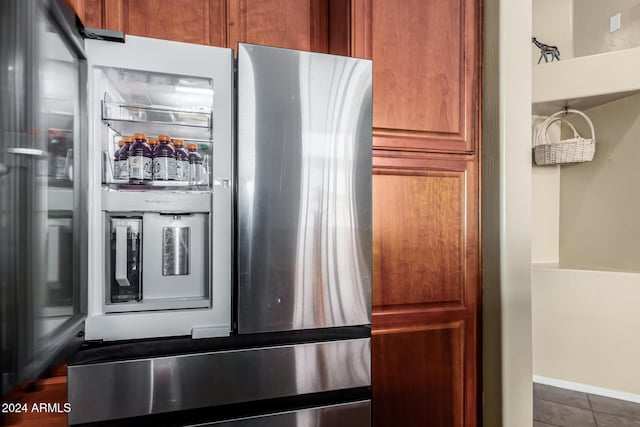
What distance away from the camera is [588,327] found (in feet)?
7.52

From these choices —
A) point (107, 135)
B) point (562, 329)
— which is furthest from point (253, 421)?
point (562, 329)

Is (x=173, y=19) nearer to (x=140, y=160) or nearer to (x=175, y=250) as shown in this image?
(x=140, y=160)

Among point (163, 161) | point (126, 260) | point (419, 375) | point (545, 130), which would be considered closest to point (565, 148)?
point (545, 130)

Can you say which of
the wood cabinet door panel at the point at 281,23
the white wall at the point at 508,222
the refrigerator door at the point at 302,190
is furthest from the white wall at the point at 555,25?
the refrigerator door at the point at 302,190

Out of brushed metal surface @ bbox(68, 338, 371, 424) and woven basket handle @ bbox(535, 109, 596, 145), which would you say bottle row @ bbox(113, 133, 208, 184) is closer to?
brushed metal surface @ bbox(68, 338, 371, 424)

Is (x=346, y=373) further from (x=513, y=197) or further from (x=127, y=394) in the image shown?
(x=513, y=197)

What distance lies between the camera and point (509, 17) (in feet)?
4.48

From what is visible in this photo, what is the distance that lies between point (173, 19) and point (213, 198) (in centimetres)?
82

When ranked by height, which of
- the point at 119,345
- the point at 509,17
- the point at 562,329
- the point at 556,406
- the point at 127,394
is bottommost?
the point at 556,406

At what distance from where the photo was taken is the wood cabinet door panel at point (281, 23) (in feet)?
4.77

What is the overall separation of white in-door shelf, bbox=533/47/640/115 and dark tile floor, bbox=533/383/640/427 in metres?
1.85

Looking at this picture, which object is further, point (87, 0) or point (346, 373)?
point (87, 0)

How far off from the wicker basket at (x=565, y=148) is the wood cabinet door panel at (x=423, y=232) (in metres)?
1.52

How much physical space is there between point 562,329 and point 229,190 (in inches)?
94.5
